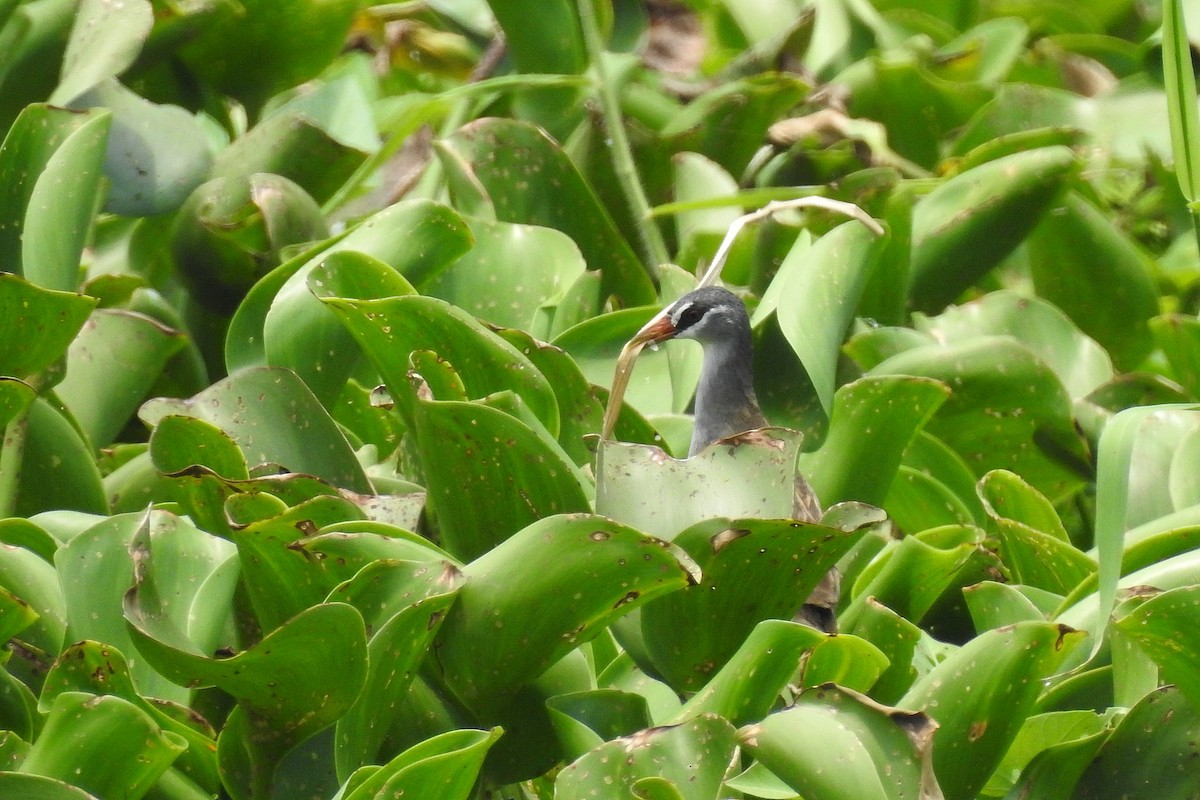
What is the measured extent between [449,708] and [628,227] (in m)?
1.17

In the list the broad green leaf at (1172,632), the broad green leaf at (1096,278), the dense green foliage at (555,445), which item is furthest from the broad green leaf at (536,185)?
the broad green leaf at (1172,632)

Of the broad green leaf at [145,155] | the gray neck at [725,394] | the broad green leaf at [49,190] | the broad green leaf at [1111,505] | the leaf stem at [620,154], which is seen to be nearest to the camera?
the broad green leaf at [1111,505]

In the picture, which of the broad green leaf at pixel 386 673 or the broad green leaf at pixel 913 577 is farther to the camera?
the broad green leaf at pixel 913 577

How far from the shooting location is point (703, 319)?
1.72 meters

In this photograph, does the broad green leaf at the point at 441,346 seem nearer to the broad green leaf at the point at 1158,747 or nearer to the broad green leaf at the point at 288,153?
the broad green leaf at the point at 1158,747

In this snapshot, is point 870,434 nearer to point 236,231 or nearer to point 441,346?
point 441,346

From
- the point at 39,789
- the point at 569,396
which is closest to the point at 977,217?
the point at 569,396

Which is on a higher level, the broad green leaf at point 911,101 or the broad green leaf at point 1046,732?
the broad green leaf at point 911,101

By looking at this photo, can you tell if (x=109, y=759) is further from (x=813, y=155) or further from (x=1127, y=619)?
(x=813, y=155)

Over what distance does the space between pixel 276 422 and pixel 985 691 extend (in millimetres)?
727

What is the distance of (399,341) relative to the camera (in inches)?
54.9

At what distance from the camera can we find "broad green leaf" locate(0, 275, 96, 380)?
1399 mm

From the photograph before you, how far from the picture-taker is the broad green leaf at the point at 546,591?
3.70 feet

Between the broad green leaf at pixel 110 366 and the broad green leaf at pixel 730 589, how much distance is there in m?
0.77
